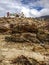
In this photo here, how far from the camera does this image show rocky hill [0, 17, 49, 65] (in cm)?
1475

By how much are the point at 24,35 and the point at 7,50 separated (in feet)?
11.2

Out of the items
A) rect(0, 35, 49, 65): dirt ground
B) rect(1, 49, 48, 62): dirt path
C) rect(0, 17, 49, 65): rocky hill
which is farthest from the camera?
rect(1, 49, 48, 62): dirt path

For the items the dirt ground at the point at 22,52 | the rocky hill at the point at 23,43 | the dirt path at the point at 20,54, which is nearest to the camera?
the rocky hill at the point at 23,43

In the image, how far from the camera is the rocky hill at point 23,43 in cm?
1475

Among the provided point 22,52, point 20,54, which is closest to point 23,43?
point 22,52

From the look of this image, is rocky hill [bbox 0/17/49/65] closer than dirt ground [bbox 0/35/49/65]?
Yes

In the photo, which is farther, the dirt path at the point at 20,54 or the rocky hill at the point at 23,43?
the dirt path at the point at 20,54

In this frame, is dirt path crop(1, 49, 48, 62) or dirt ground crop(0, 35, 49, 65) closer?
dirt ground crop(0, 35, 49, 65)

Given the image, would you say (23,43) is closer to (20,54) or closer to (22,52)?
(22,52)

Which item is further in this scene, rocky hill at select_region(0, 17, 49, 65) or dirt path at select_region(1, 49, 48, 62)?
dirt path at select_region(1, 49, 48, 62)

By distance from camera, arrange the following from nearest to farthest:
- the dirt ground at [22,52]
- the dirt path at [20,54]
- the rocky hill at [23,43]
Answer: the rocky hill at [23,43], the dirt ground at [22,52], the dirt path at [20,54]

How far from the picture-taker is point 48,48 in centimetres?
1727

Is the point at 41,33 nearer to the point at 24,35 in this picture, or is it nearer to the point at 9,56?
the point at 24,35

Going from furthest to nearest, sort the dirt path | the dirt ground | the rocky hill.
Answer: the dirt path
the dirt ground
the rocky hill
